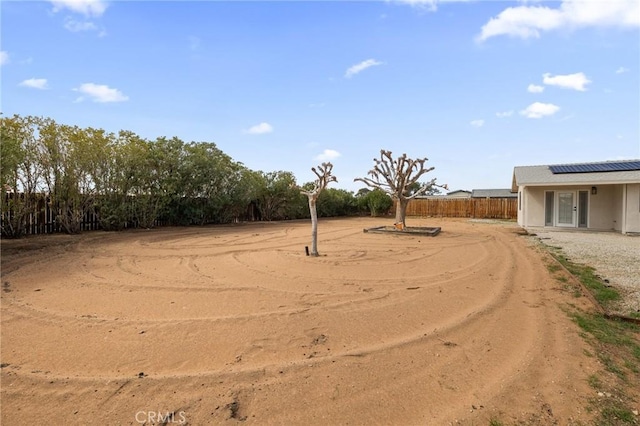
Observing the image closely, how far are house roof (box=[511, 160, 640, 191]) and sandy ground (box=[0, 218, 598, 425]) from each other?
11.5 meters

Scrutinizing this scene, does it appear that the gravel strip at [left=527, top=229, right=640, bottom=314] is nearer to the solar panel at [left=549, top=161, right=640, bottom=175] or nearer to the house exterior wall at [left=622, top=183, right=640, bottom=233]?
the house exterior wall at [left=622, top=183, right=640, bottom=233]

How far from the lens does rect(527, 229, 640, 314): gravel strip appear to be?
16.4 feet

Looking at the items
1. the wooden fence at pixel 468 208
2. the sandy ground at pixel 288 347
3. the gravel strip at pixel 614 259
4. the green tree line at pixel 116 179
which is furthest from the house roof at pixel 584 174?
the green tree line at pixel 116 179

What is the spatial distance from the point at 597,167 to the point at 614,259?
425 inches

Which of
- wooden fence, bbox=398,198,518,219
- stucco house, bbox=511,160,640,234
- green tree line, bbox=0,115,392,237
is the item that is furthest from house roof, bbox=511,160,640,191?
green tree line, bbox=0,115,392,237

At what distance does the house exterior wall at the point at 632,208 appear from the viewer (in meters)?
13.5

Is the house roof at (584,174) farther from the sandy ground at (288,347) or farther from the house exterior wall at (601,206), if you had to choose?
the sandy ground at (288,347)

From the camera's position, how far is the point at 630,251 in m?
9.06

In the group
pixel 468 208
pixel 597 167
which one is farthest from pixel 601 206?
pixel 468 208

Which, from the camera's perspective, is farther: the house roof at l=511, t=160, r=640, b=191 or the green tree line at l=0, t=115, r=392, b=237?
the house roof at l=511, t=160, r=640, b=191

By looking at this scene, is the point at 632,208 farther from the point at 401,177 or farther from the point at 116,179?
the point at 116,179

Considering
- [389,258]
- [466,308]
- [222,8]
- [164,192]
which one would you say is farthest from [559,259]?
[164,192]

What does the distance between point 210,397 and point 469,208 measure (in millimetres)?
28179

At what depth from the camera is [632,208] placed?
1355 cm
